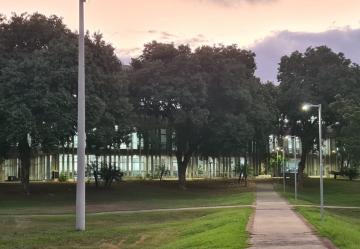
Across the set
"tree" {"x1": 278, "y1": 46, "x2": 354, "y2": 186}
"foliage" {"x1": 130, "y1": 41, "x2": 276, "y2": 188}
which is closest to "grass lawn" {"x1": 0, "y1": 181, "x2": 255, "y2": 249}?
"foliage" {"x1": 130, "y1": 41, "x2": 276, "y2": 188}

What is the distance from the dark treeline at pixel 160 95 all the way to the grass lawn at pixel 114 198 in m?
3.40

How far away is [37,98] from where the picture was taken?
45.5 meters

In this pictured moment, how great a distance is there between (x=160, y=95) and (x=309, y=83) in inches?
983

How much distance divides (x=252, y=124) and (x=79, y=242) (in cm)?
4556

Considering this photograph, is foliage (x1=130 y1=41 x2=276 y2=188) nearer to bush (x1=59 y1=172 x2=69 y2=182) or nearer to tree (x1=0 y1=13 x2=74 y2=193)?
tree (x1=0 y1=13 x2=74 y2=193)

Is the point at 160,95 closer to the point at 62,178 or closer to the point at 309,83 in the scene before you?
the point at 309,83

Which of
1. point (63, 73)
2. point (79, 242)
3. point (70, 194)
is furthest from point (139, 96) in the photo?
point (79, 242)

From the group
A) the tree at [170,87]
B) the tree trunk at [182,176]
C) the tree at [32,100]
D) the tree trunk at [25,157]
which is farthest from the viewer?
the tree trunk at [182,176]

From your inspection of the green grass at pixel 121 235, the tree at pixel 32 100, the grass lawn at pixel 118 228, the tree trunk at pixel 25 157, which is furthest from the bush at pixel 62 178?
the green grass at pixel 121 235

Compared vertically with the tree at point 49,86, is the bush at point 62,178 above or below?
below

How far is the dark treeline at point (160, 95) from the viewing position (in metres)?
45.9

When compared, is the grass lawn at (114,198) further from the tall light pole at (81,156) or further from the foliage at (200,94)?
the tall light pole at (81,156)

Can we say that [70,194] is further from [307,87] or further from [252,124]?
[307,87]

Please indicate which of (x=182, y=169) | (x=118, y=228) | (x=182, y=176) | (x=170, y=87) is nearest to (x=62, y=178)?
(x=182, y=169)
